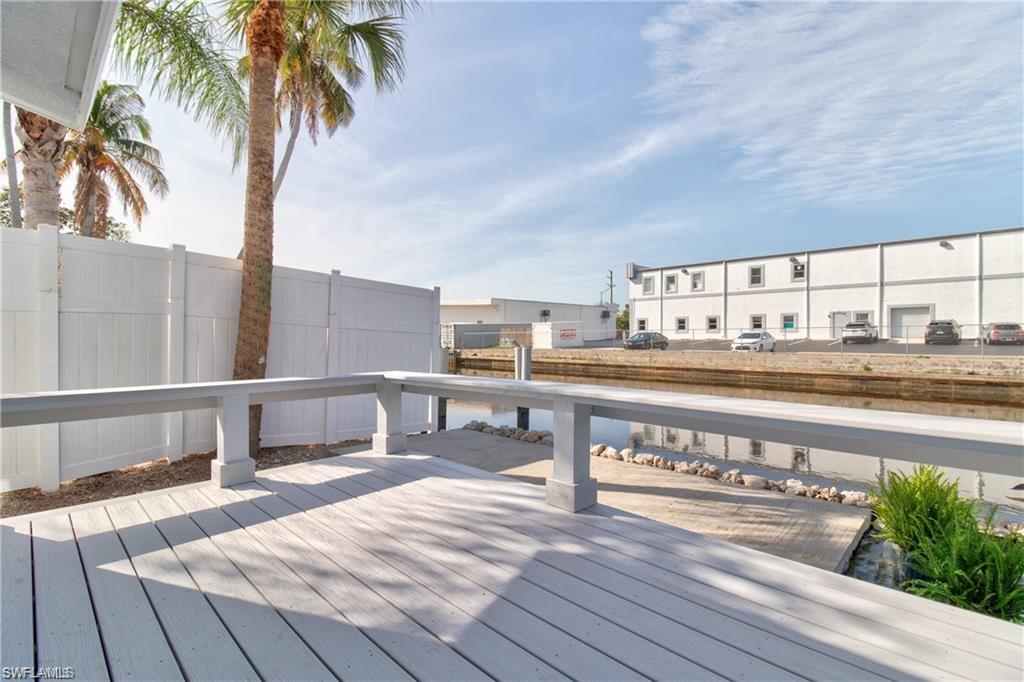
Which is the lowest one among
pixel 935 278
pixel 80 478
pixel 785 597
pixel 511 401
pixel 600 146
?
pixel 80 478

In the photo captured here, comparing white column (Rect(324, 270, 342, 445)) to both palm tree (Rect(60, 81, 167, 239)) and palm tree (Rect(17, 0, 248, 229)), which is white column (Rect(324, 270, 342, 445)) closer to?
palm tree (Rect(17, 0, 248, 229))

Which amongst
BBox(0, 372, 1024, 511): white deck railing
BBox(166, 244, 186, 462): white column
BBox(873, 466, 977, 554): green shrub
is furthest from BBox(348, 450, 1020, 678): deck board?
BBox(166, 244, 186, 462): white column

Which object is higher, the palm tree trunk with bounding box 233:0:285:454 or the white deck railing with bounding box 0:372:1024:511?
the palm tree trunk with bounding box 233:0:285:454

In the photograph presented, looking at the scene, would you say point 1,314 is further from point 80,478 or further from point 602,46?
point 602,46

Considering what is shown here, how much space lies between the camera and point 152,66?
5.28 metres

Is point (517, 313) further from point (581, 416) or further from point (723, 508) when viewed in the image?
point (581, 416)

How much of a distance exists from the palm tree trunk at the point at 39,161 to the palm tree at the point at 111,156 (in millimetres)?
6784

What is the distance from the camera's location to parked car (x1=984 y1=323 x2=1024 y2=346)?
18.3 m

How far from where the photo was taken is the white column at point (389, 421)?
12.0 ft

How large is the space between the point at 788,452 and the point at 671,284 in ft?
84.2

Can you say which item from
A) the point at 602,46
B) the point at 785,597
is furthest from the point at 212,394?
the point at 602,46

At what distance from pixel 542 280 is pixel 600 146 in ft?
71.1

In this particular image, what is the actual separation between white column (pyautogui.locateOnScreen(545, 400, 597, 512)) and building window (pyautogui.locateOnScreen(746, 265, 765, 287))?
2964cm

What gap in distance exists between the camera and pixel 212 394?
2.70 metres
